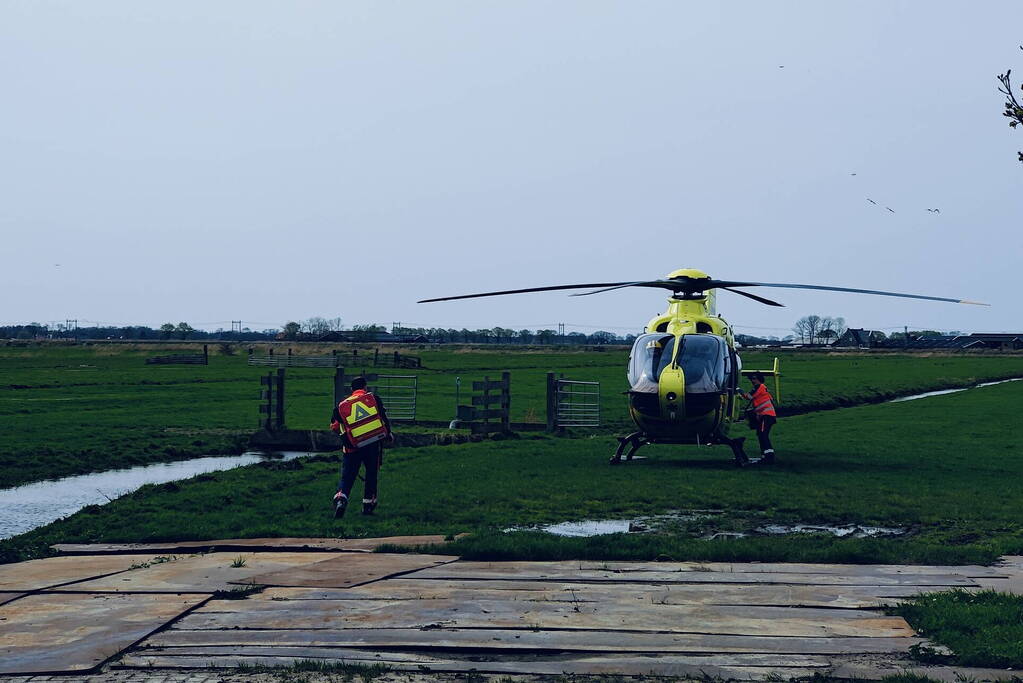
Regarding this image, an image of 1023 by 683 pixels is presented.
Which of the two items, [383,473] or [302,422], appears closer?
[383,473]

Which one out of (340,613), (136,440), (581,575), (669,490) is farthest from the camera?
(136,440)

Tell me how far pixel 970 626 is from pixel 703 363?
13.2 metres

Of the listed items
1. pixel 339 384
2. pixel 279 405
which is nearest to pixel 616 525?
pixel 339 384

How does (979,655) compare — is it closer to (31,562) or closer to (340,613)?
(340,613)

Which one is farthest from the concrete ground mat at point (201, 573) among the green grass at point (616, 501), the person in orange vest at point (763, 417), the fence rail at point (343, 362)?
the fence rail at point (343, 362)

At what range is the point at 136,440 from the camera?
92.7ft

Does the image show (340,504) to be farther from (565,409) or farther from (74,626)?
(565,409)

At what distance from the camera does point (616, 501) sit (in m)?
16.7

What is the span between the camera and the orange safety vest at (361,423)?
49.2ft

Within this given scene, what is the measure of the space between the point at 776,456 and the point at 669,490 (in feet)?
22.3

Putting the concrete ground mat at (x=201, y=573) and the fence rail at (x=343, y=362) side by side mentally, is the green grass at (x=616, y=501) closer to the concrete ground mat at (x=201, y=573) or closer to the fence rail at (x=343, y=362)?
the concrete ground mat at (x=201, y=573)

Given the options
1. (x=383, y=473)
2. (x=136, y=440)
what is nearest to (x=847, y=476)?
(x=383, y=473)

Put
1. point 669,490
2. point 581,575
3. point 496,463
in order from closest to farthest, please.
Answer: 1. point 581,575
2. point 669,490
3. point 496,463

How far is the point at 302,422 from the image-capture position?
33.8 metres
